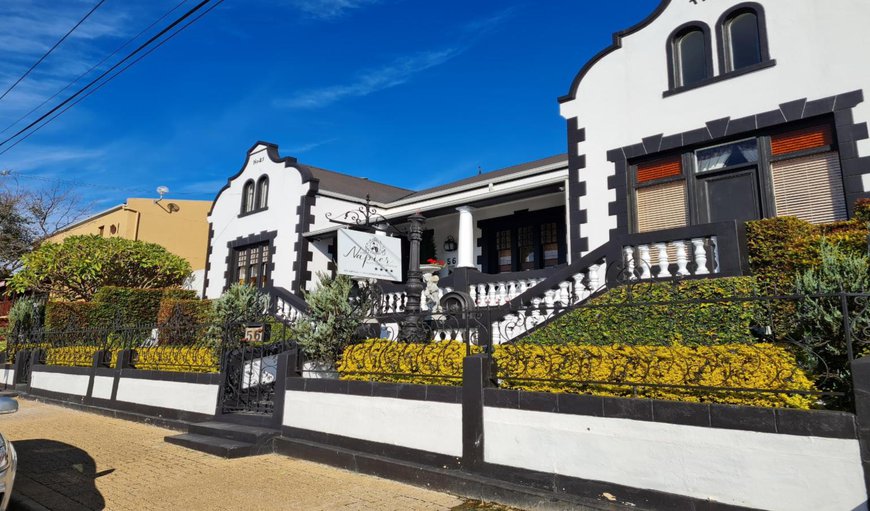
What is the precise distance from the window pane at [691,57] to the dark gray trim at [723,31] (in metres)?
0.31

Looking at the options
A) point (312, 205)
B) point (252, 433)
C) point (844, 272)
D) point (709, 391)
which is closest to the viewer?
point (709, 391)

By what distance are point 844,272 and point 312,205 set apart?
615 inches

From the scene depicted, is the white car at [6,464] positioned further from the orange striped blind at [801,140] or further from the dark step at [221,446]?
the orange striped blind at [801,140]

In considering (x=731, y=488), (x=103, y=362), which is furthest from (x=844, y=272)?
(x=103, y=362)

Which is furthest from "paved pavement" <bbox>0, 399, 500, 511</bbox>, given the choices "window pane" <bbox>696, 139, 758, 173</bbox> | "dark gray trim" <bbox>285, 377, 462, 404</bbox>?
"window pane" <bbox>696, 139, 758, 173</bbox>

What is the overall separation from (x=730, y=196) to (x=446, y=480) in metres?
7.33

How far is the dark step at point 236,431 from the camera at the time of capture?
838 centimetres

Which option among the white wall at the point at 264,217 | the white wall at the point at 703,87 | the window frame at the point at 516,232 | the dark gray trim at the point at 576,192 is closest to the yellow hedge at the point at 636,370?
the dark gray trim at the point at 576,192

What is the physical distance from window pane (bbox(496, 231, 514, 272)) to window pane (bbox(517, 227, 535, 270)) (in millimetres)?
358

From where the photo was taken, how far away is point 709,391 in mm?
4957

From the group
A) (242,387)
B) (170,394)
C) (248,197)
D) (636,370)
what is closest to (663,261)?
(636,370)

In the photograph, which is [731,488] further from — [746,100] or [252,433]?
[746,100]

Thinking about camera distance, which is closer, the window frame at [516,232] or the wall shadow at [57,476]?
the wall shadow at [57,476]

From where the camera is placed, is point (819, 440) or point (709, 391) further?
point (709, 391)
